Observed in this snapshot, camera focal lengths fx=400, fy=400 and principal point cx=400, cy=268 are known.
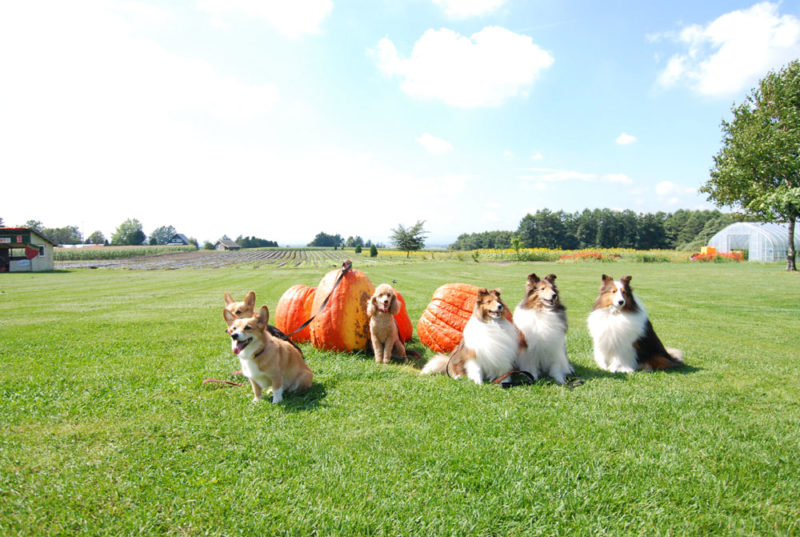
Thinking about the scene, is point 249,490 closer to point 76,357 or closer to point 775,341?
point 76,357

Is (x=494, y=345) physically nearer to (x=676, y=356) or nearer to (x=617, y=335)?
(x=617, y=335)

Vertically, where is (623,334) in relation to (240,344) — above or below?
below

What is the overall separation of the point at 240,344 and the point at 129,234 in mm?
154072

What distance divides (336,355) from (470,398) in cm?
275

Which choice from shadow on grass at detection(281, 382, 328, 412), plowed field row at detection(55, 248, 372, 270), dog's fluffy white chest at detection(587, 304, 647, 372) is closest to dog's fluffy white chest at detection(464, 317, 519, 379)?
dog's fluffy white chest at detection(587, 304, 647, 372)

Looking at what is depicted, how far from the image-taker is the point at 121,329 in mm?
9242

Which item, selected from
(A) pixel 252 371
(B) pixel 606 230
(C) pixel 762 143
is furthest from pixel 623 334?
(B) pixel 606 230

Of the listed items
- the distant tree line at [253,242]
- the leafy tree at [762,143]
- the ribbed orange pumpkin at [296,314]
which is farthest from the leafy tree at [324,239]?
the ribbed orange pumpkin at [296,314]

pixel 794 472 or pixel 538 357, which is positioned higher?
pixel 538 357

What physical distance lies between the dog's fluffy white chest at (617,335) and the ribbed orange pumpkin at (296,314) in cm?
479

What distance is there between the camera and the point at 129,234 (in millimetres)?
130875

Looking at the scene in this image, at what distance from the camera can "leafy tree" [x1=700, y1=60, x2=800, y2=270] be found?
2427 cm

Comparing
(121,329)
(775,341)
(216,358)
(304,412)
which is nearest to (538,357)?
(304,412)

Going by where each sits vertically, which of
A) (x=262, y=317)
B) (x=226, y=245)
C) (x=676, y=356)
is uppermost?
(x=226, y=245)
